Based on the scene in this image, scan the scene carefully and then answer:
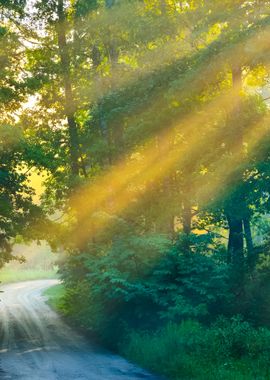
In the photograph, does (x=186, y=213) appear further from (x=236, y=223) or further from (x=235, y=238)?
(x=235, y=238)

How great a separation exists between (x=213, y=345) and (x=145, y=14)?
52.3ft

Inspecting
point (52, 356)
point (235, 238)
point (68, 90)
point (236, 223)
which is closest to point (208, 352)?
point (52, 356)

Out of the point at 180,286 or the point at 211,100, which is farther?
the point at 211,100

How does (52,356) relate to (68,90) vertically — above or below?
below

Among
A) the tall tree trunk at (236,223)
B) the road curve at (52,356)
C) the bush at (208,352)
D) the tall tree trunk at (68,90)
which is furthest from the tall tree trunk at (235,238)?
the tall tree trunk at (68,90)

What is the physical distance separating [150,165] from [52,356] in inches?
461

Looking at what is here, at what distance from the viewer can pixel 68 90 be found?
87.6ft

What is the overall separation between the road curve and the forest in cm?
81

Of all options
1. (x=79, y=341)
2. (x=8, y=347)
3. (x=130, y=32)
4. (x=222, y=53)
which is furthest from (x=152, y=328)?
(x=130, y=32)

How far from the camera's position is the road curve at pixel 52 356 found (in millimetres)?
12953

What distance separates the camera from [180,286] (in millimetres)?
15867

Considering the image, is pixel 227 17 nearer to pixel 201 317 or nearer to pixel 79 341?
pixel 201 317

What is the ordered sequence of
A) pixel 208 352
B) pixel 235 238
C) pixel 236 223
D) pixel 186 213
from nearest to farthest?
pixel 208 352
pixel 235 238
pixel 236 223
pixel 186 213

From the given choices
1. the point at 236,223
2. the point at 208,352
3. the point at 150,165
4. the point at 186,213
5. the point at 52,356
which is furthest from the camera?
the point at 150,165
